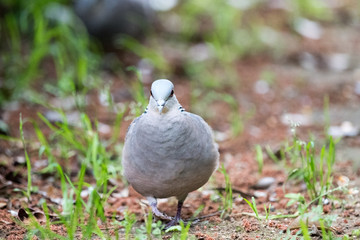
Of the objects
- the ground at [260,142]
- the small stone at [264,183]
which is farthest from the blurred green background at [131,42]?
the small stone at [264,183]

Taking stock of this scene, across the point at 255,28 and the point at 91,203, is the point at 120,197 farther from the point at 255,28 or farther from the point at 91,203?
the point at 255,28

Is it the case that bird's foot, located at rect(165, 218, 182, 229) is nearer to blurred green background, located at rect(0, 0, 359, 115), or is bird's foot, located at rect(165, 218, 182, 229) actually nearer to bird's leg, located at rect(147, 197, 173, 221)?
bird's leg, located at rect(147, 197, 173, 221)

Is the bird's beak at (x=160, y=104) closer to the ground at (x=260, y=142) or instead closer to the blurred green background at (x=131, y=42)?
the ground at (x=260, y=142)

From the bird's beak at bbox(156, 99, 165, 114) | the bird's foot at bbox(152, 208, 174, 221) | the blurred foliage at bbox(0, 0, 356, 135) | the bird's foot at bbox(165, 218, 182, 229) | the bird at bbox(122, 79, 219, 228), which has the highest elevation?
the bird's beak at bbox(156, 99, 165, 114)

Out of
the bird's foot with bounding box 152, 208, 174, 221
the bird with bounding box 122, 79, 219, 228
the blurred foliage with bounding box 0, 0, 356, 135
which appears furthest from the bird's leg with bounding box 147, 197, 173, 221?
the blurred foliage with bounding box 0, 0, 356, 135

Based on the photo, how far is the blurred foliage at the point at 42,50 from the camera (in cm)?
508

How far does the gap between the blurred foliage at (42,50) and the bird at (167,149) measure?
1.82 m

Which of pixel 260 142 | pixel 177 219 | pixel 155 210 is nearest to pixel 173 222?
pixel 177 219

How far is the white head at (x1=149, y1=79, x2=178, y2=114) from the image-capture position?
2.74m

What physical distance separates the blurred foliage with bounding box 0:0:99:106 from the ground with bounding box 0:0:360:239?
0.84 feet

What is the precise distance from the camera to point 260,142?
4598mm

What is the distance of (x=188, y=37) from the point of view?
6941 mm

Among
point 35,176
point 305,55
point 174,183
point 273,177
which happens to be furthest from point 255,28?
point 174,183

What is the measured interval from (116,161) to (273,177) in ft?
3.72
